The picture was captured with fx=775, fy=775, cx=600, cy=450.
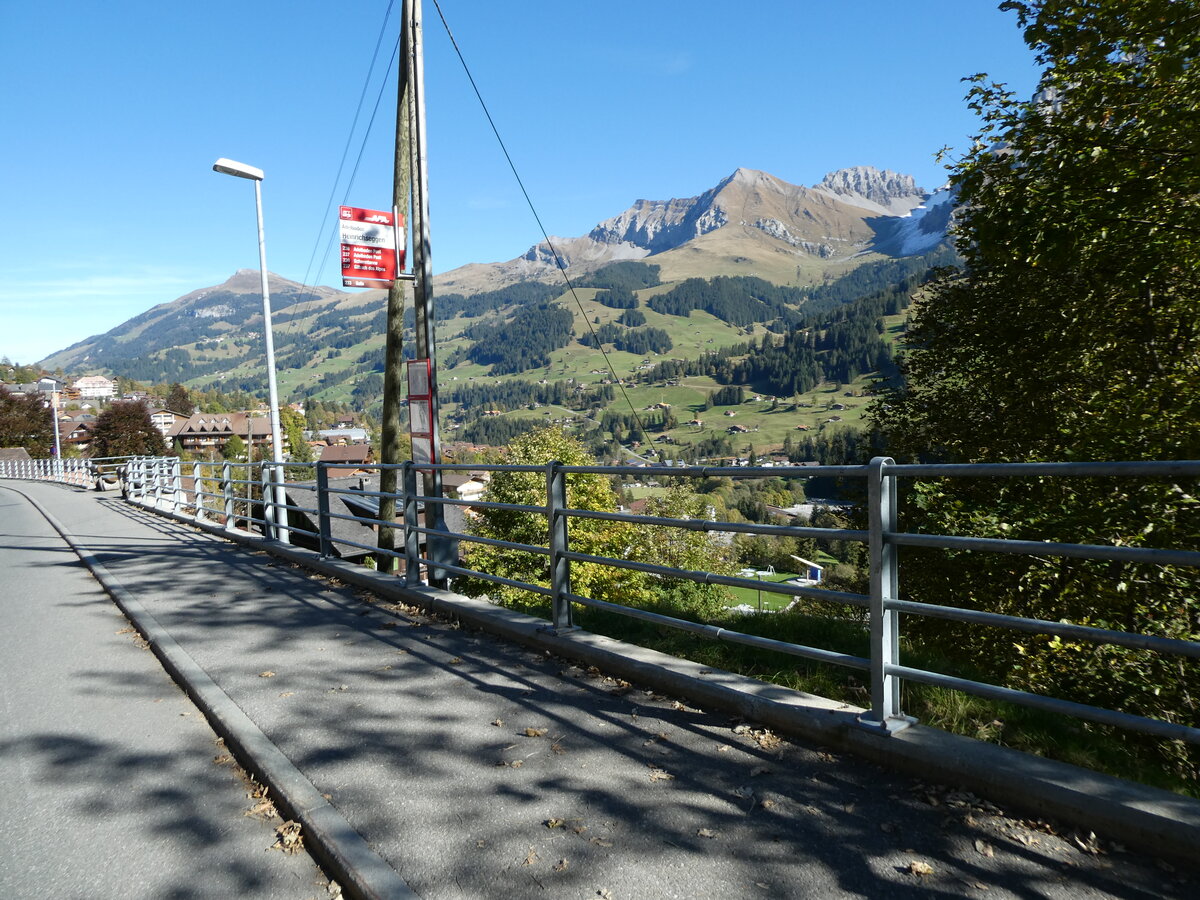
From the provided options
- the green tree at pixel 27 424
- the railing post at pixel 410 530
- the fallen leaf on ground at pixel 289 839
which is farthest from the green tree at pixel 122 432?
the fallen leaf on ground at pixel 289 839

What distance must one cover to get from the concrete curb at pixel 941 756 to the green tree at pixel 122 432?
82.1 m

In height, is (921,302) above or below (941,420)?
above

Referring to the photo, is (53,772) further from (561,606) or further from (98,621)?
(98,621)

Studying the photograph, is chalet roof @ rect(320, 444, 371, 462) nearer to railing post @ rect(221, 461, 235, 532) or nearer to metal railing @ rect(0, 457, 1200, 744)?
railing post @ rect(221, 461, 235, 532)

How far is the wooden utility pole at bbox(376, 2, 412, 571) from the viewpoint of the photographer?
12.0m

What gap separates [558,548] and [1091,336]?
9.33 metres

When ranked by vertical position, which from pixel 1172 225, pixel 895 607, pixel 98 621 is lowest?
pixel 98 621

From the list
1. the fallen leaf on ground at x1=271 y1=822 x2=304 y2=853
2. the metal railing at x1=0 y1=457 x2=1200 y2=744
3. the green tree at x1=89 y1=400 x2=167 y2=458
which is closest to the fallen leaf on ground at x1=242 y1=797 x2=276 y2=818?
the fallen leaf on ground at x1=271 y1=822 x2=304 y2=853

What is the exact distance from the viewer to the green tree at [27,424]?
7669cm

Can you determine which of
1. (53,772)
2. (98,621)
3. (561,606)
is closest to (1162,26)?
(561,606)

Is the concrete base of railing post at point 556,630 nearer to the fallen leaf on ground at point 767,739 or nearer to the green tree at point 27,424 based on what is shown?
the fallen leaf on ground at point 767,739

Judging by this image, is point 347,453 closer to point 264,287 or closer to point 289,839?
point 264,287

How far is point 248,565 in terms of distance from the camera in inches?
A: 421

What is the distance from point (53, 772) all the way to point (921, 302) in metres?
16.4
